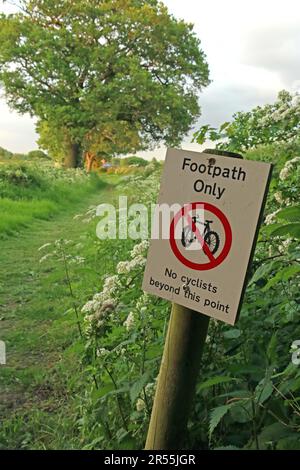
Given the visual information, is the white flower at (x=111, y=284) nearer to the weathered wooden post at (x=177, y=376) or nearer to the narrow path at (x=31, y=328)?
the narrow path at (x=31, y=328)

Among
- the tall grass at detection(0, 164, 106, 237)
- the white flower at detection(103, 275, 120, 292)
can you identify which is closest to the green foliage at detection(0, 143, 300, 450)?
the white flower at detection(103, 275, 120, 292)

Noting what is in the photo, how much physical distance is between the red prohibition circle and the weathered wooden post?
0.53 feet

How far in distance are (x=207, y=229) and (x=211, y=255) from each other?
0.08m

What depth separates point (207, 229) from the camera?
148 centimetres

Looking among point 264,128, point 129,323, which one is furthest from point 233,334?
point 264,128

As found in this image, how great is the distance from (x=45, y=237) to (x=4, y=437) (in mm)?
6155

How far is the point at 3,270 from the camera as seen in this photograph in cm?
630

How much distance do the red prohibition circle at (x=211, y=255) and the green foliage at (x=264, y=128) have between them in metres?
1.24

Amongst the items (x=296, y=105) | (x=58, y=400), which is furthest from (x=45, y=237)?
(x=296, y=105)

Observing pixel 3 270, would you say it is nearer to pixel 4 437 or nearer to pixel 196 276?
pixel 4 437

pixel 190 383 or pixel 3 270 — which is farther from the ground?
pixel 190 383

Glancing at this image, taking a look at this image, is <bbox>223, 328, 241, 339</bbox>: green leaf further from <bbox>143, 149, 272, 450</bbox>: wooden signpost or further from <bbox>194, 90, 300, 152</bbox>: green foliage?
<bbox>194, 90, 300, 152</bbox>: green foliage

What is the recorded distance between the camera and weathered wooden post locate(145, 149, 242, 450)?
62.5 inches

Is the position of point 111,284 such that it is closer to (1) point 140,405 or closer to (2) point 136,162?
(1) point 140,405
